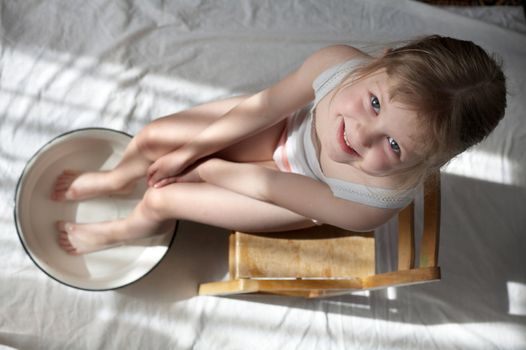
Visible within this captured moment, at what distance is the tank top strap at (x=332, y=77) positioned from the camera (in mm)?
829

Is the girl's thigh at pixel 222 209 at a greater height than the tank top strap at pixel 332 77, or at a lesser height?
lesser

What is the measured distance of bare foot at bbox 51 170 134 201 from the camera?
3.50 ft

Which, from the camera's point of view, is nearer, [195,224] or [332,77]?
[332,77]

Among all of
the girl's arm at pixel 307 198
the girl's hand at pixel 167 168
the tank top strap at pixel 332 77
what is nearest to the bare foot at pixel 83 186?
the girl's hand at pixel 167 168

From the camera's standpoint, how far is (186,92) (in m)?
1.25

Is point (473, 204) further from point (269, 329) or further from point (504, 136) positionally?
point (269, 329)

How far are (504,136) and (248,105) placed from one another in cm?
70

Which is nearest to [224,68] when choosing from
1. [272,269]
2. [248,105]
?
→ [248,105]

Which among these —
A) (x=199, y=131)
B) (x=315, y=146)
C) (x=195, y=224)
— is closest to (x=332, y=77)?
(x=315, y=146)

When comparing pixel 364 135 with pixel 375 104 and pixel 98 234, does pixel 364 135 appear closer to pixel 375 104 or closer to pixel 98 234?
pixel 375 104

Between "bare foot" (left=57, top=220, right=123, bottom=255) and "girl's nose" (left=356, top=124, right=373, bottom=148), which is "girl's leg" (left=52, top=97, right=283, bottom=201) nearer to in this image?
"bare foot" (left=57, top=220, right=123, bottom=255)

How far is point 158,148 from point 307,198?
0.92 feet

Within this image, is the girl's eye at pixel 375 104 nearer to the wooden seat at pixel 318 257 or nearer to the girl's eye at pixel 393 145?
the girl's eye at pixel 393 145

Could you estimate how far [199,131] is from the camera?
0.98 metres
